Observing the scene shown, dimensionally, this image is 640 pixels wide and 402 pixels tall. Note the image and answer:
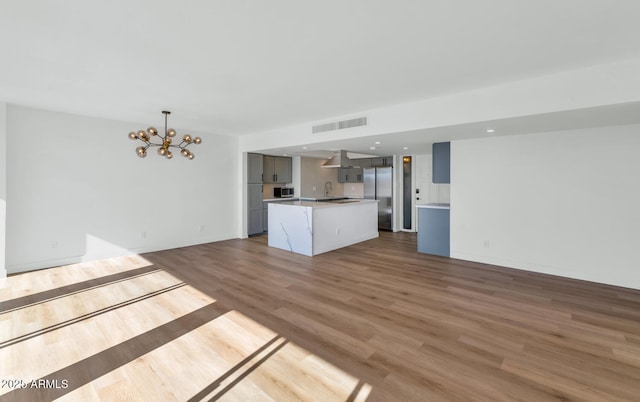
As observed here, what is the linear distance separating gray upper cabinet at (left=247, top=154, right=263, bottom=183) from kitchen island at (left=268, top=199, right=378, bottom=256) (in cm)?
149

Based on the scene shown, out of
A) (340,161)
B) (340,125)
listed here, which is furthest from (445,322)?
(340,161)

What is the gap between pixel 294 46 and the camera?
8.59 ft

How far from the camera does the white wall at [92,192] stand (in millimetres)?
4625

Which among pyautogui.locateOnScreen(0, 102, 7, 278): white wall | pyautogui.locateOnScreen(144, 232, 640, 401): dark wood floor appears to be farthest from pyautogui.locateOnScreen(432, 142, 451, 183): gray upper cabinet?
pyautogui.locateOnScreen(0, 102, 7, 278): white wall

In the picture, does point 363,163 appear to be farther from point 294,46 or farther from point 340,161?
point 294,46

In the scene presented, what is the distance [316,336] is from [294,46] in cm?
269

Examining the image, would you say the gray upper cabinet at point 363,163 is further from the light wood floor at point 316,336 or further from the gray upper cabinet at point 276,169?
the light wood floor at point 316,336

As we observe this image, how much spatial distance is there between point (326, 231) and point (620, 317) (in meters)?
4.41

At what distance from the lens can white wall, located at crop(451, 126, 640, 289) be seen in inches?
159

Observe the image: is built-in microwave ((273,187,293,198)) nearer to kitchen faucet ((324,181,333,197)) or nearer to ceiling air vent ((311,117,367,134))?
kitchen faucet ((324,181,333,197))

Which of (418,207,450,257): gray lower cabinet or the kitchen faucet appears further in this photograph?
the kitchen faucet

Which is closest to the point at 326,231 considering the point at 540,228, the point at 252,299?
the point at 252,299

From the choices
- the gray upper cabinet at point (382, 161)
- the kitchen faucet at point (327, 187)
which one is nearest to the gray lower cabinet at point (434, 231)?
the gray upper cabinet at point (382, 161)

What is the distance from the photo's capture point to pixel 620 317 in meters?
3.09
